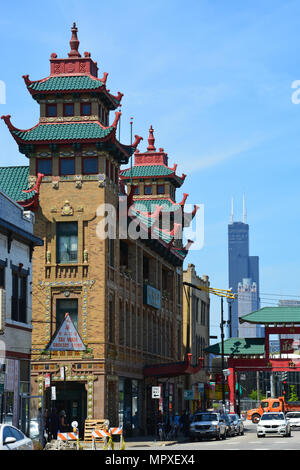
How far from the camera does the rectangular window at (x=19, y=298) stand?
38.0 metres

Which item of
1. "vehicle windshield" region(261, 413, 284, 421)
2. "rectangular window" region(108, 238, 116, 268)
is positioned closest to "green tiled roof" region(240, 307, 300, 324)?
"vehicle windshield" region(261, 413, 284, 421)

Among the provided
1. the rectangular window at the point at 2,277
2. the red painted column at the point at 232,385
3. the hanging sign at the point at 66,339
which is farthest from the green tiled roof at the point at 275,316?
the rectangular window at the point at 2,277

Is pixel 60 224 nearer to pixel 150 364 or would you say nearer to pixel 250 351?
pixel 150 364

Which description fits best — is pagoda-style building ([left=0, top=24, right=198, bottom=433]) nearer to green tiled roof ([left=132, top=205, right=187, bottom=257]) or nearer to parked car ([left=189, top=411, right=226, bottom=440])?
green tiled roof ([left=132, top=205, right=187, bottom=257])

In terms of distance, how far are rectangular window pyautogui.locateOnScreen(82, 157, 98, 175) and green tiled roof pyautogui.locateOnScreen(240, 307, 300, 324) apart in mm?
31933

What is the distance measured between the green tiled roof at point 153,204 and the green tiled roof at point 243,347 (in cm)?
1441

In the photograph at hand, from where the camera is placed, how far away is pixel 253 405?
16525 cm

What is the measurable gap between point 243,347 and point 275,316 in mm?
4221

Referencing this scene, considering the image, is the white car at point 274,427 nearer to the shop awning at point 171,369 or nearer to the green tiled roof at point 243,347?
the shop awning at point 171,369

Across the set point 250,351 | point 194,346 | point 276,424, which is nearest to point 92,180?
point 276,424

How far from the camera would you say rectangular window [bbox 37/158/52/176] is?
171 feet

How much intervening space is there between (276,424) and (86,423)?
37.7 feet

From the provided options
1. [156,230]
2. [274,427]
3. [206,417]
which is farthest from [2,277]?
[156,230]

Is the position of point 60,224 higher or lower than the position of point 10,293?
higher
